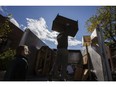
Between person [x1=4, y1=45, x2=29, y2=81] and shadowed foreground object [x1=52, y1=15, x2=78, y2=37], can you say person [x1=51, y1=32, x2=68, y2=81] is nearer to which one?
shadowed foreground object [x1=52, y1=15, x2=78, y2=37]

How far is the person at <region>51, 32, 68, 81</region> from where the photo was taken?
3744 millimetres

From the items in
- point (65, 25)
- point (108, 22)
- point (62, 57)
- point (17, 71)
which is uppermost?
point (108, 22)

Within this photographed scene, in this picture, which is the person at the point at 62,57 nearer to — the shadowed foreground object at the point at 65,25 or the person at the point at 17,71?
the shadowed foreground object at the point at 65,25

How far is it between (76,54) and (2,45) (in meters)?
6.75

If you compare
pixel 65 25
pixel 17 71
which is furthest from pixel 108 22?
pixel 17 71

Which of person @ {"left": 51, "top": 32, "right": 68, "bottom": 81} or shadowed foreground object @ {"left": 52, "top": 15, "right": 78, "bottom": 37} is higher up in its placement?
shadowed foreground object @ {"left": 52, "top": 15, "right": 78, "bottom": 37}

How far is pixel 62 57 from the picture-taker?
3840mm

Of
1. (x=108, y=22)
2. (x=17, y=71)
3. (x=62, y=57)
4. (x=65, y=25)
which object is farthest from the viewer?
(x=108, y=22)

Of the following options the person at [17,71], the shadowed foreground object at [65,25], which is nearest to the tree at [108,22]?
the shadowed foreground object at [65,25]

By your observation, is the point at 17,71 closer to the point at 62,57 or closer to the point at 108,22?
the point at 62,57

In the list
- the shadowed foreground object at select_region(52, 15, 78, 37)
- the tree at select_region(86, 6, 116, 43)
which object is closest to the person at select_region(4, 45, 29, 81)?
the shadowed foreground object at select_region(52, 15, 78, 37)

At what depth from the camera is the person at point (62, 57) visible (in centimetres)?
374
